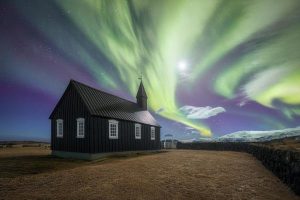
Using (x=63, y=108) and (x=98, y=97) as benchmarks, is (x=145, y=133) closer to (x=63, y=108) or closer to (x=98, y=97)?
(x=98, y=97)

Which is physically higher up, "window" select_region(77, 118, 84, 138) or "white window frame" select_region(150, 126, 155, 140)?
"window" select_region(77, 118, 84, 138)

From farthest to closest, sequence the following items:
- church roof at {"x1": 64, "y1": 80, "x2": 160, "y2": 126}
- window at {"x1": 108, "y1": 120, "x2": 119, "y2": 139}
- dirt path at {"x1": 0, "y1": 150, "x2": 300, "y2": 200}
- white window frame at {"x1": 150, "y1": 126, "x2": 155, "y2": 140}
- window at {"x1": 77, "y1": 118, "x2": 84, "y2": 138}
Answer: white window frame at {"x1": 150, "y1": 126, "x2": 155, "y2": 140}, window at {"x1": 108, "y1": 120, "x2": 119, "y2": 139}, church roof at {"x1": 64, "y1": 80, "x2": 160, "y2": 126}, window at {"x1": 77, "y1": 118, "x2": 84, "y2": 138}, dirt path at {"x1": 0, "y1": 150, "x2": 300, "y2": 200}

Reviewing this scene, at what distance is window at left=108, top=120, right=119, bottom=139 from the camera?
850 inches

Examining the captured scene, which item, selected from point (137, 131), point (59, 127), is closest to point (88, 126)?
point (59, 127)

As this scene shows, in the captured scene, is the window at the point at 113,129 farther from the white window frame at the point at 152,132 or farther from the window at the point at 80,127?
the white window frame at the point at 152,132

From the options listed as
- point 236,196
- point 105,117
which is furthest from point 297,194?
point 105,117

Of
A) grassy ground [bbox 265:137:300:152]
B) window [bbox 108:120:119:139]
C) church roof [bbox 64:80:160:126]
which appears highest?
church roof [bbox 64:80:160:126]

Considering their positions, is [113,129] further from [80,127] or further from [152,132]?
[152,132]

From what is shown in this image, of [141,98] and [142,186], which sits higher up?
[141,98]

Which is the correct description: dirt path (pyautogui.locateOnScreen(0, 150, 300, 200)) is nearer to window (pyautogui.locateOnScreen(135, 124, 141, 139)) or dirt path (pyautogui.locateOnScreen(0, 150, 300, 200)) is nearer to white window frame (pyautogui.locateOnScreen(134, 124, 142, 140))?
white window frame (pyautogui.locateOnScreen(134, 124, 142, 140))

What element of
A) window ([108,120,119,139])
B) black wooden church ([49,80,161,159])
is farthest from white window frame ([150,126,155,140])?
window ([108,120,119,139])

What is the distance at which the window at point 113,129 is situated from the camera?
70.9 ft

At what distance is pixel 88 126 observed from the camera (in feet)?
63.7

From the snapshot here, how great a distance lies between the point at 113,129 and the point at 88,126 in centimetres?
330
